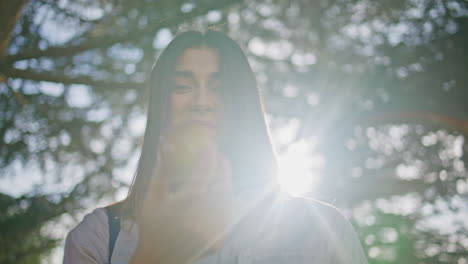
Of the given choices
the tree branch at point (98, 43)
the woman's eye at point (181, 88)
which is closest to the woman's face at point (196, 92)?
the woman's eye at point (181, 88)

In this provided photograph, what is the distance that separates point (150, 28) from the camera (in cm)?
278

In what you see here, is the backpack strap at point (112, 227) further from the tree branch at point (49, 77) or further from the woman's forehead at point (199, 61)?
Answer: the tree branch at point (49, 77)

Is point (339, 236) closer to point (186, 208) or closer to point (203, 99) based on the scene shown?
point (186, 208)

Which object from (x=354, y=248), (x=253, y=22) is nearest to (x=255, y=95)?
(x=354, y=248)

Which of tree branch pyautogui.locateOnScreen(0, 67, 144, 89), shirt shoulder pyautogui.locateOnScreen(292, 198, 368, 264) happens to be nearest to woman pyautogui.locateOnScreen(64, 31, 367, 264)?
shirt shoulder pyautogui.locateOnScreen(292, 198, 368, 264)

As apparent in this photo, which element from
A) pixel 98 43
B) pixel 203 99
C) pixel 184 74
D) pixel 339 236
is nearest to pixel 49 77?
pixel 98 43

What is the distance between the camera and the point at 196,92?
147 cm

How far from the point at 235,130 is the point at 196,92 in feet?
0.67

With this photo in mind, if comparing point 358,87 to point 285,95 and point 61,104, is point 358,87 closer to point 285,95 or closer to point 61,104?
point 285,95

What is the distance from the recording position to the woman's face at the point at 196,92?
4.72 feet

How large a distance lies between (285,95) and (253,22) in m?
0.86

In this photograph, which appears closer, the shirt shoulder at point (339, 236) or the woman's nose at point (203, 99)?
the shirt shoulder at point (339, 236)

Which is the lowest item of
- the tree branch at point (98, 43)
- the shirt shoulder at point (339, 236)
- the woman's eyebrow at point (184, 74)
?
the shirt shoulder at point (339, 236)

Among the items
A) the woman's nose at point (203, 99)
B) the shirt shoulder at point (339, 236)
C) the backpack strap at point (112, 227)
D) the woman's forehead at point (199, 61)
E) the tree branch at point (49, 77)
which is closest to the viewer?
the shirt shoulder at point (339, 236)
